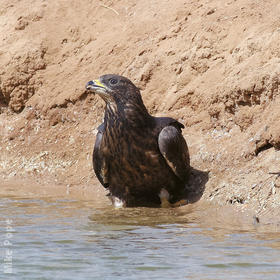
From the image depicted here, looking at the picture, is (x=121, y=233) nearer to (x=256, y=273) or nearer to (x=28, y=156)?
(x=256, y=273)

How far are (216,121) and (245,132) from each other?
24.8 inches

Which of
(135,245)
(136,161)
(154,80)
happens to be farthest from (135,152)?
(154,80)

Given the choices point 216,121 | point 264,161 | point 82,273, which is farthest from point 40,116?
point 82,273

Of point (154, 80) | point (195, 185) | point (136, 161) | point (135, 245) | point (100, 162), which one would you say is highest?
point (135, 245)

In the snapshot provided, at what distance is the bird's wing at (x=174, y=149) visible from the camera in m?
8.42

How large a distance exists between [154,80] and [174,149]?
308 centimetres

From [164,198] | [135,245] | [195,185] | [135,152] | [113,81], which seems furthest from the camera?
[195,185]

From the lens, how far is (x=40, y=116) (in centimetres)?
1275

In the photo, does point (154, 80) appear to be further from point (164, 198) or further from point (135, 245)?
point (135, 245)

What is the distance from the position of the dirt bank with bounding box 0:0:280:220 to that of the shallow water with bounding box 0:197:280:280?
0.94 meters

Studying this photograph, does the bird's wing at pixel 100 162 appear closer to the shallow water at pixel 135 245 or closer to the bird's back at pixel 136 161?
the bird's back at pixel 136 161

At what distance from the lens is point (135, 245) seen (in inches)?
245

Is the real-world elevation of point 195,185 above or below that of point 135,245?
below

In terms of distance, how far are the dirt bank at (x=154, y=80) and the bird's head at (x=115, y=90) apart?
1.34 metres
